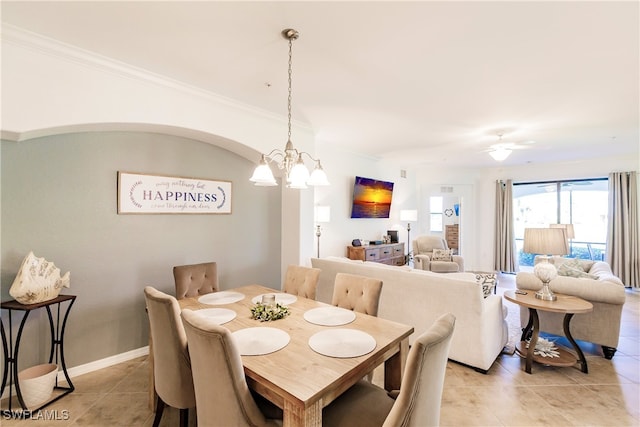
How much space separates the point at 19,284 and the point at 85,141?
4.17ft

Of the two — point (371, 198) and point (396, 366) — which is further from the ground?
point (371, 198)

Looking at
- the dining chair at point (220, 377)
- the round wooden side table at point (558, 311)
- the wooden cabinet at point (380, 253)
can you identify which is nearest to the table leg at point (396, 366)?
the dining chair at point (220, 377)

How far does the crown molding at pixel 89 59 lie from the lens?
196 cm

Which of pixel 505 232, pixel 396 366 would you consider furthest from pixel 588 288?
pixel 505 232

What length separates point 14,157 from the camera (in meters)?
2.24

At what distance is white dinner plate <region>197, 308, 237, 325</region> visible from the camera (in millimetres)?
1927

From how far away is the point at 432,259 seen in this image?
19.3ft

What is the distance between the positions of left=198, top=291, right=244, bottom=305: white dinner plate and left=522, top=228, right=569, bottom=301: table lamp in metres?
2.89

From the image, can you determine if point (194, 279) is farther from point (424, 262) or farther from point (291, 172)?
point (424, 262)

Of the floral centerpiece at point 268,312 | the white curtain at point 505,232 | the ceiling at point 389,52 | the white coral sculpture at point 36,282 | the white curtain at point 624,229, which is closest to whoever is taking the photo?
the ceiling at point 389,52

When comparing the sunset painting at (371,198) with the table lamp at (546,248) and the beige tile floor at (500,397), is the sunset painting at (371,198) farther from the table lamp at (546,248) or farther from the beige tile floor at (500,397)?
the beige tile floor at (500,397)

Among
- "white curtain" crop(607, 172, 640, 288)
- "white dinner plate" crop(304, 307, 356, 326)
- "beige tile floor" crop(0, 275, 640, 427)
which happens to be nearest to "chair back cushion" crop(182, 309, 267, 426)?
"white dinner plate" crop(304, 307, 356, 326)

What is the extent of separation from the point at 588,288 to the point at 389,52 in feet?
10.1

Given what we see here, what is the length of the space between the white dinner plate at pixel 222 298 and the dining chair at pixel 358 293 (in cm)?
84
